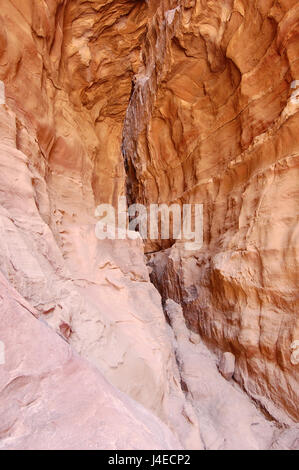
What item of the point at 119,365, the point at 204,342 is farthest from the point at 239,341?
the point at 119,365

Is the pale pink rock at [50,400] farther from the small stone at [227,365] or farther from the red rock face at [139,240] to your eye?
the small stone at [227,365]

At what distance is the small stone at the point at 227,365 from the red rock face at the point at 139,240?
159mm

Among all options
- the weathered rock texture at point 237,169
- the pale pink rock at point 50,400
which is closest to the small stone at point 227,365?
the weathered rock texture at point 237,169

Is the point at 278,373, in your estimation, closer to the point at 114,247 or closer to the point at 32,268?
the point at 114,247

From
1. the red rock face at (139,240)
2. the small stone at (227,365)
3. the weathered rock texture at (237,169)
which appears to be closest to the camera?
the red rock face at (139,240)

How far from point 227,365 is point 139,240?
3.12 m

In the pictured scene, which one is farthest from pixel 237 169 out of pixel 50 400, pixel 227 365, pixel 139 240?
pixel 50 400

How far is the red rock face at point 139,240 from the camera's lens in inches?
71.9

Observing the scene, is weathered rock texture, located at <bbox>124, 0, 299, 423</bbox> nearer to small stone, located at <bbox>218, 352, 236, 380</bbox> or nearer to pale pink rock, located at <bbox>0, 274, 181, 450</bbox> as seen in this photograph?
small stone, located at <bbox>218, 352, 236, 380</bbox>

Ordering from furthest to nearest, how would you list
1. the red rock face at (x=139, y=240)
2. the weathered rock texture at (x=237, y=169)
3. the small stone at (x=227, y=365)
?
the small stone at (x=227, y=365) → the weathered rock texture at (x=237, y=169) → the red rock face at (x=139, y=240)

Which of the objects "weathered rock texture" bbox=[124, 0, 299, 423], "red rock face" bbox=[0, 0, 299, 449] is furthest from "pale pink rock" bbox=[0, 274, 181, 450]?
"weathered rock texture" bbox=[124, 0, 299, 423]

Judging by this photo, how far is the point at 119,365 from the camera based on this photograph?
2643mm

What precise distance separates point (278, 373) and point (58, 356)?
4091mm

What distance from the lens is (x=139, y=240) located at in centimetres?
551
